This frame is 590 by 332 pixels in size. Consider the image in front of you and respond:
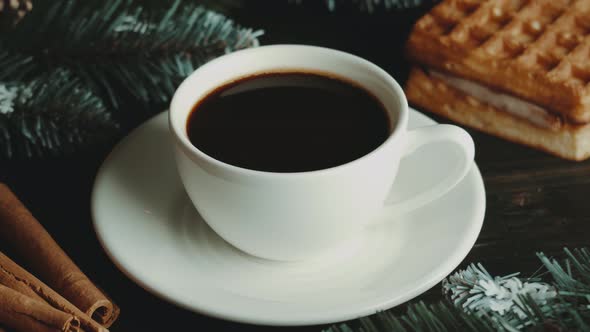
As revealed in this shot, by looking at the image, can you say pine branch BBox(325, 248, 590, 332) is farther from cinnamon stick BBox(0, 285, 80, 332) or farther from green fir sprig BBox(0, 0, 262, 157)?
green fir sprig BBox(0, 0, 262, 157)

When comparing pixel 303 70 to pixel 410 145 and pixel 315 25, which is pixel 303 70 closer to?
pixel 410 145

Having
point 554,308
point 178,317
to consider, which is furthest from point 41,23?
point 554,308

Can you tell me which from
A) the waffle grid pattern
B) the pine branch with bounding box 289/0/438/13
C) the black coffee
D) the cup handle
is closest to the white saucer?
the cup handle

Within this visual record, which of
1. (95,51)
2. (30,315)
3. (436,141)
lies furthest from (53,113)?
(436,141)

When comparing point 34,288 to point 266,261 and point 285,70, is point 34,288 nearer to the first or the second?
point 266,261

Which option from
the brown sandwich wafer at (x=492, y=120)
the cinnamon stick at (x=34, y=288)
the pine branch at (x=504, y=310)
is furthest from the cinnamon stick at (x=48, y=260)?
the brown sandwich wafer at (x=492, y=120)
